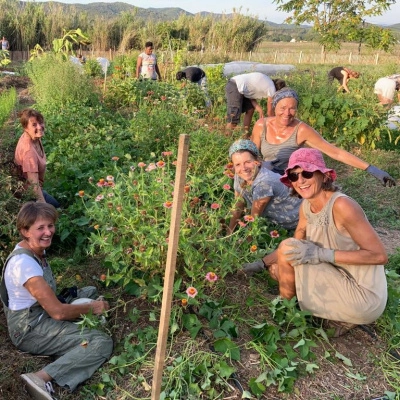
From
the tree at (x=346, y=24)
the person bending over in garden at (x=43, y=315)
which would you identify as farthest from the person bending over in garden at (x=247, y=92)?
the tree at (x=346, y=24)

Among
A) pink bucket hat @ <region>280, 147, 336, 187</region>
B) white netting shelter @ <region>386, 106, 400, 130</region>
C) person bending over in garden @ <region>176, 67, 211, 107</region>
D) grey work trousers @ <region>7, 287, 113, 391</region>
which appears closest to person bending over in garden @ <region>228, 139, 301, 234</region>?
pink bucket hat @ <region>280, 147, 336, 187</region>

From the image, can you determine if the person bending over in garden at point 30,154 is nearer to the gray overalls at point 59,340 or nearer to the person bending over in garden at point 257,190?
the gray overalls at point 59,340

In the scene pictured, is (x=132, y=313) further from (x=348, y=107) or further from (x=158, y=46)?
(x=158, y=46)

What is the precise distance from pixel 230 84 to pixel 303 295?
432 centimetres

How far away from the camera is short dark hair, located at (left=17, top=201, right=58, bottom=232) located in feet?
7.76

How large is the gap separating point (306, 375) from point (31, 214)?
66.2 inches

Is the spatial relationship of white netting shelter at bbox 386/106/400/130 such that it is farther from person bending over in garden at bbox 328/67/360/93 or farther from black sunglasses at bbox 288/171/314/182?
black sunglasses at bbox 288/171/314/182

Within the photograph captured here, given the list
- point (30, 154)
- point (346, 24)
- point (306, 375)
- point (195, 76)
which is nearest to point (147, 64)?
point (195, 76)

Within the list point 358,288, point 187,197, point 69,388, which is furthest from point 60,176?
point 358,288

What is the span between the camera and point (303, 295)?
8.38 ft

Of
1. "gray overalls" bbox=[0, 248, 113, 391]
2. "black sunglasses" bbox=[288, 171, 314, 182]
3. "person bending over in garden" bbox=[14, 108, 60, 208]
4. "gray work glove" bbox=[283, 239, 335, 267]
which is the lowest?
"gray overalls" bbox=[0, 248, 113, 391]

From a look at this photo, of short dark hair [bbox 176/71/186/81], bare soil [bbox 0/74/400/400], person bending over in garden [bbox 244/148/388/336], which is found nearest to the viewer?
bare soil [bbox 0/74/400/400]

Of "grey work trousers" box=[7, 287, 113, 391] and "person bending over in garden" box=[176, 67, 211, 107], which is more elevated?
"person bending over in garden" box=[176, 67, 211, 107]

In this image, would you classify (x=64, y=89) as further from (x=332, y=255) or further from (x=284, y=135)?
(x=332, y=255)
